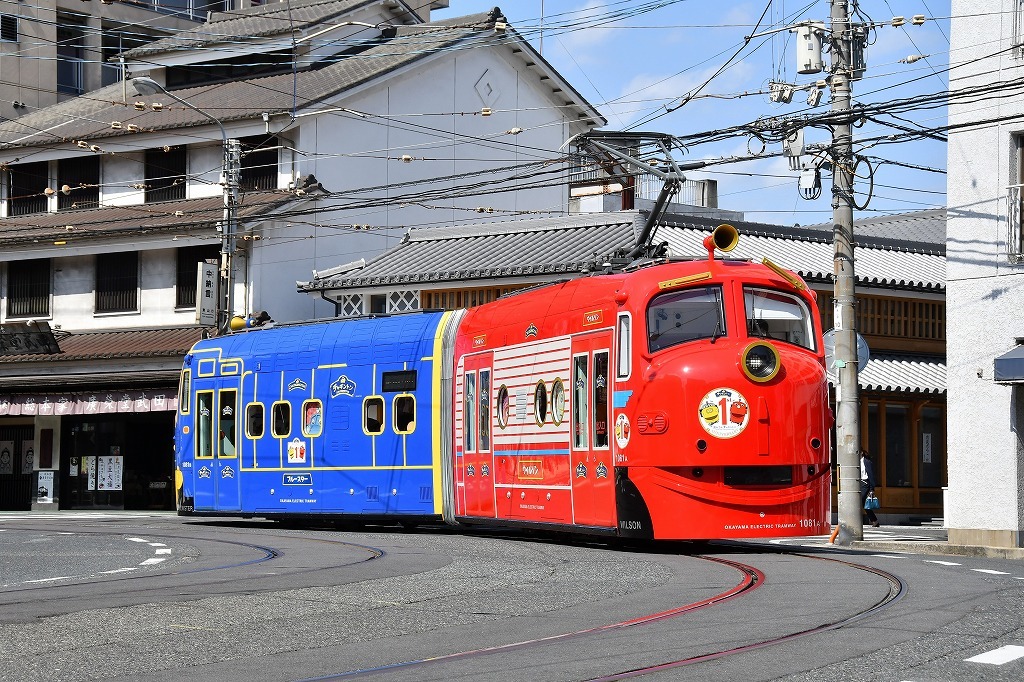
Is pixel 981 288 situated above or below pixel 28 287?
below

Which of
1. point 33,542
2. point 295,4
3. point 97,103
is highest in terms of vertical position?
point 295,4

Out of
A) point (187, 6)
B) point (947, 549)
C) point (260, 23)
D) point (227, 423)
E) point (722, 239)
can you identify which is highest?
point (187, 6)

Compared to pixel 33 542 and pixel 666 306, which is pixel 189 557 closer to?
pixel 33 542

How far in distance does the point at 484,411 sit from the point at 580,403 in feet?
8.84

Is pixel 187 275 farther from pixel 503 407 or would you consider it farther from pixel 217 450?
pixel 503 407

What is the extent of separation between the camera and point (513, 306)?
67.4ft

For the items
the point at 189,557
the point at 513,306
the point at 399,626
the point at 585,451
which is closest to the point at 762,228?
the point at 513,306

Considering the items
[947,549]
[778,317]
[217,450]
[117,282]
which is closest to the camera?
[778,317]

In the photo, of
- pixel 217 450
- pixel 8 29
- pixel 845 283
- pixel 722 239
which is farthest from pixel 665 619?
pixel 8 29

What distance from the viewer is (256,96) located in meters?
39.5

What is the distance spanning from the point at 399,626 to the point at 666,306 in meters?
7.86

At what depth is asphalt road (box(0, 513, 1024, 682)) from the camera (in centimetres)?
848

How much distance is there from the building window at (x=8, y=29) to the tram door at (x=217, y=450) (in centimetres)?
2968

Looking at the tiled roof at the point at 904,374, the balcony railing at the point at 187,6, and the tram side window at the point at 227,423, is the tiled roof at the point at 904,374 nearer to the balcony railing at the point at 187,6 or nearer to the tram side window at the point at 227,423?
the tram side window at the point at 227,423
